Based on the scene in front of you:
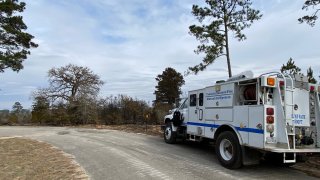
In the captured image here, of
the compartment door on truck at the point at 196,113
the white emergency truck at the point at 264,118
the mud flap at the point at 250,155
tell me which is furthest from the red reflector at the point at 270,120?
the compartment door on truck at the point at 196,113

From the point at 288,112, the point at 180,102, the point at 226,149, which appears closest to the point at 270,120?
the point at 288,112

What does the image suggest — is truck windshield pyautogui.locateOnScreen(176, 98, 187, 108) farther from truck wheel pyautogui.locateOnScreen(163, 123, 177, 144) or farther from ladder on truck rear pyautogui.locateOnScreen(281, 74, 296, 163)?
ladder on truck rear pyautogui.locateOnScreen(281, 74, 296, 163)

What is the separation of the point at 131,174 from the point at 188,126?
481cm

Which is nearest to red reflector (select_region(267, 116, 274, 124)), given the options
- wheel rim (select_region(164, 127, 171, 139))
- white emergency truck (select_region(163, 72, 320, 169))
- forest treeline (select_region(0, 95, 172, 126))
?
white emergency truck (select_region(163, 72, 320, 169))

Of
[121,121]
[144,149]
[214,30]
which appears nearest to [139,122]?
[121,121]

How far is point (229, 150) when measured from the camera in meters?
10.6

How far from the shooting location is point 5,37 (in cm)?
2438

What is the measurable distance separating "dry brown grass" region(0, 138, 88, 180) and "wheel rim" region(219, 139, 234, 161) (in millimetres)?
4133

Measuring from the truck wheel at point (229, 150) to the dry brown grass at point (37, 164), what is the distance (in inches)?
160

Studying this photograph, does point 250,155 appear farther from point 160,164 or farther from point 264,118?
point 160,164

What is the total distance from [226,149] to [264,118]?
6.74 feet

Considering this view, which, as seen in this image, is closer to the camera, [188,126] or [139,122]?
[188,126]

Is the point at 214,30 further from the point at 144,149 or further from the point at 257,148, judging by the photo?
the point at 257,148

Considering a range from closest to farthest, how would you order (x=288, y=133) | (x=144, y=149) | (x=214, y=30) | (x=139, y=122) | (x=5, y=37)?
(x=288, y=133), (x=144, y=149), (x=214, y=30), (x=5, y=37), (x=139, y=122)
